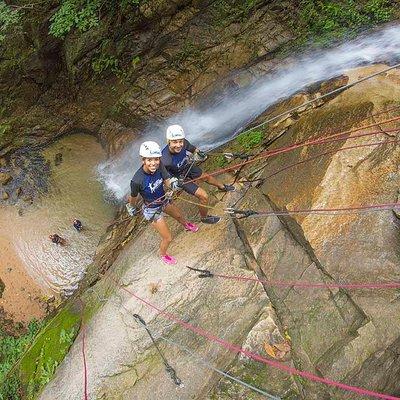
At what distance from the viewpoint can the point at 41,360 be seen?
21.0ft

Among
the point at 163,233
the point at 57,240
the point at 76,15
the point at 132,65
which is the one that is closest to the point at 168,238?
the point at 163,233

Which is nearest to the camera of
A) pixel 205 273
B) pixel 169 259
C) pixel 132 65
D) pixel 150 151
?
pixel 150 151

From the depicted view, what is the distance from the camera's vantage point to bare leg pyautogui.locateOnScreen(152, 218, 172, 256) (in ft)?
19.6

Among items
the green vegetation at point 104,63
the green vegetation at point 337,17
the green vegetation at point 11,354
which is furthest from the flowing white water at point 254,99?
the green vegetation at point 11,354

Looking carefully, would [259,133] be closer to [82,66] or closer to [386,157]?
[386,157]

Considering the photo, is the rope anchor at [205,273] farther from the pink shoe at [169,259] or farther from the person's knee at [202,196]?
the person's knee at [202,196]

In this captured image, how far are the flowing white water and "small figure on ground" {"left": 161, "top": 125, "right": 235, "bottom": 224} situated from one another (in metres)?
2.16

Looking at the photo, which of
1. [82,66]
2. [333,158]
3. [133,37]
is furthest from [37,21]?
[333,158]

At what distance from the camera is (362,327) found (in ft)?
16.6

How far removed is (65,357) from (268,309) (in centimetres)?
306

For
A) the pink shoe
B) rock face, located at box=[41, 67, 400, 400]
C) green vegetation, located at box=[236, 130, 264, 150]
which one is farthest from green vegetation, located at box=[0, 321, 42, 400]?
green vegetation, located at box=[236, 130, 264, 150]

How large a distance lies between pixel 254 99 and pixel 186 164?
10.6 ft

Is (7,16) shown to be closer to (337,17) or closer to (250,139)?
(250,139)

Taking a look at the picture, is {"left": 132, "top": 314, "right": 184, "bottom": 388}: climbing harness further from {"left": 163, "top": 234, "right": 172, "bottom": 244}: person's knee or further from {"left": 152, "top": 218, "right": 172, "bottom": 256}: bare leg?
{"left": 163, "top": 234, "right": 172, "bottom": 244}: person's knee
